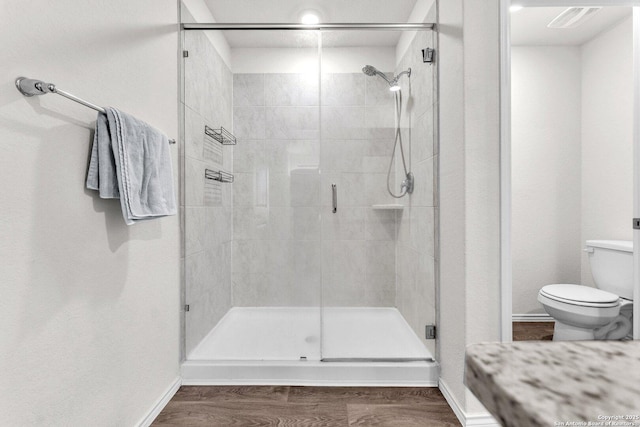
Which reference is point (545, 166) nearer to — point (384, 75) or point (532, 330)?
point (532, 330)

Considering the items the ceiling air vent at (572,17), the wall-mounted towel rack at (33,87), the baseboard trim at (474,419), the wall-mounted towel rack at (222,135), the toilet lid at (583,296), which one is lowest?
the baseboard trim at (474,419)

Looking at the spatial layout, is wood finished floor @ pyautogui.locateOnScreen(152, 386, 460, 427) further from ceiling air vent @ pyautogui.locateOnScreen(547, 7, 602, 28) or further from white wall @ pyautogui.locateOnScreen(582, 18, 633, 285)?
ceiling air vent @ pyautogui.locateOnScreen(547, 7, 602, 28)

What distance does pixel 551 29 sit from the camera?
1.70 meters

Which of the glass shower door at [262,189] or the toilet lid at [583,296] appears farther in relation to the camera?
the glass shower door at [262,189]

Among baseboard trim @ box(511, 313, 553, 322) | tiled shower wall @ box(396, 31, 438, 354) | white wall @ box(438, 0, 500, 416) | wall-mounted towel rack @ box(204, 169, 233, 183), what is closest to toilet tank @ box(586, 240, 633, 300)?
baseboard trim @ box(511, 313, 553, 322)

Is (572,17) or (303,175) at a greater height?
(572,17)

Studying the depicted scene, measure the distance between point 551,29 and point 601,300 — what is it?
1.34 meters

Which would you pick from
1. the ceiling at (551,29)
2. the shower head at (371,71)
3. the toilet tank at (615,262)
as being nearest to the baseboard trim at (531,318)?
the toilet tank at (615,262)

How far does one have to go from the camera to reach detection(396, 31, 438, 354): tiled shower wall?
6.99 feet

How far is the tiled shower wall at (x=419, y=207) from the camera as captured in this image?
2.13 metres

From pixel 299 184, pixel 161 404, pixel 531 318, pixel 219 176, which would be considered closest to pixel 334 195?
pixel 299 184

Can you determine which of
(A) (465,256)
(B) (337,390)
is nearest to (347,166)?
(A) (465,256)

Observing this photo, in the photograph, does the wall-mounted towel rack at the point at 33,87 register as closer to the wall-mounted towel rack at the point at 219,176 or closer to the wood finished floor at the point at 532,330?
the wall-mounted towel rack at the point at 219,176

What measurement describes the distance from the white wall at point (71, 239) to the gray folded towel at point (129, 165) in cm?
7
